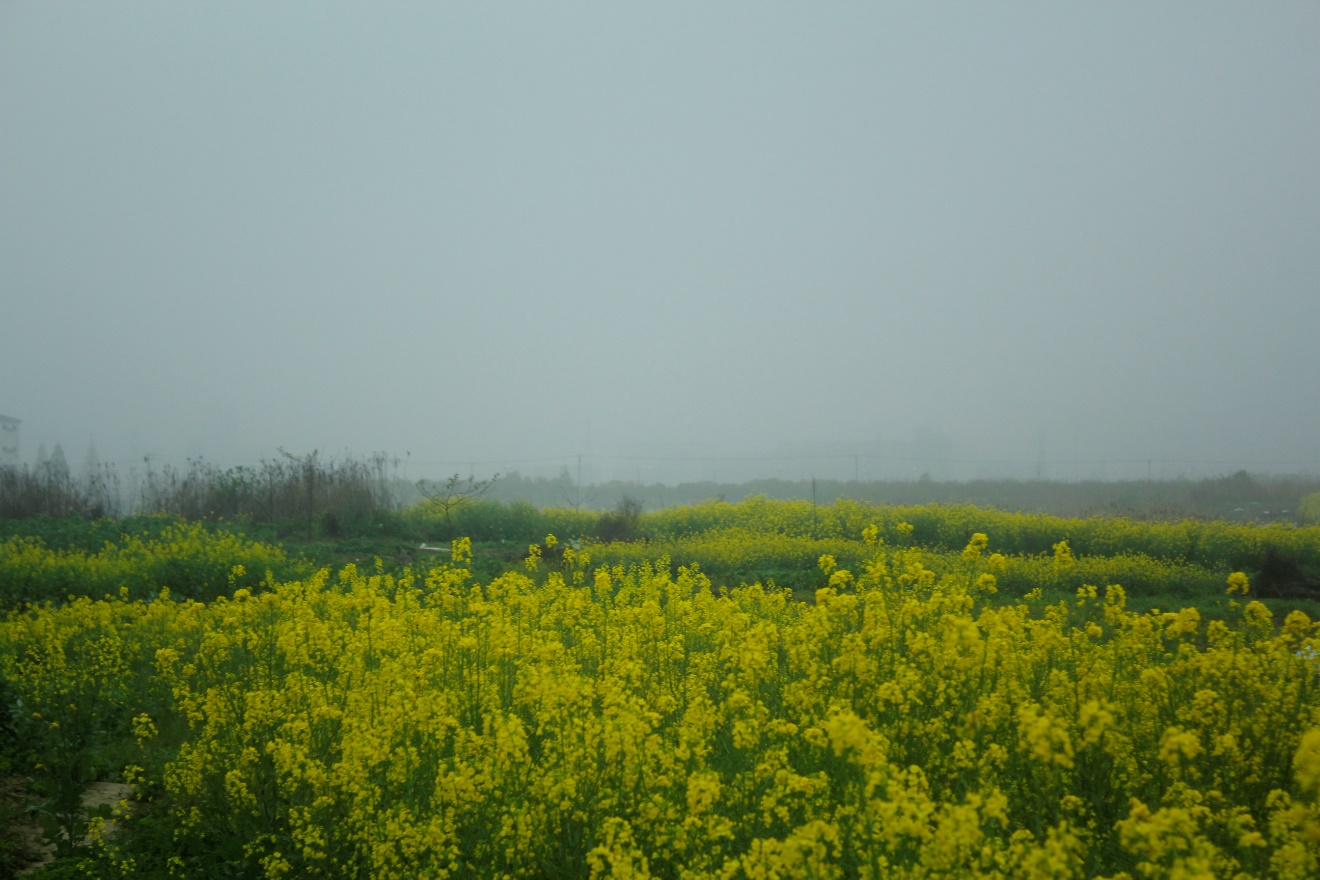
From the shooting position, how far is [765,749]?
3816 mm

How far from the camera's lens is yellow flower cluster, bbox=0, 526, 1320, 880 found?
8.38ft

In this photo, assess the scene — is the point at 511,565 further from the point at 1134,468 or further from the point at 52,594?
the point at 1134,468

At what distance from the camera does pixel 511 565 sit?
A: 13.0 metres

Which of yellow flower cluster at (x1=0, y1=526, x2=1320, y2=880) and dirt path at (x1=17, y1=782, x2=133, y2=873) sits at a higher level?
yellow flower cluster at (x1=0, y1=526, x2=1320, y2=880)

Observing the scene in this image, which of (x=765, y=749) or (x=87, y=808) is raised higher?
(x=765, y=749)

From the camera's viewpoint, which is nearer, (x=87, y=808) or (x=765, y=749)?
(x=765, y=749)

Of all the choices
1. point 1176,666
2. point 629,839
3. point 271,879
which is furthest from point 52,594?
Result: point 1176,666

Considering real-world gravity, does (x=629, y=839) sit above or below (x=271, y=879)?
above

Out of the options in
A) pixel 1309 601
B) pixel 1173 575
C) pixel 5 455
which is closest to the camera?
pixel 1309 601

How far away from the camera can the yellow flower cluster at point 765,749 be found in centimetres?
255

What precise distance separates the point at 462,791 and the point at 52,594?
360 inches

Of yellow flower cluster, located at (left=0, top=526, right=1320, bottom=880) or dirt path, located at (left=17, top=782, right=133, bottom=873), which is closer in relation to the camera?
yellow flower cluster, located at (left=0, top=526, right=1320, bottom=880)

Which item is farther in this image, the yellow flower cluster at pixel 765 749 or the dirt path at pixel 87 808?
the dirt path at pixel 87 808

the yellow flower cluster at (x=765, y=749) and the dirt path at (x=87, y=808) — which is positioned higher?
the yellow flower cluster at (x=765, y=749)
